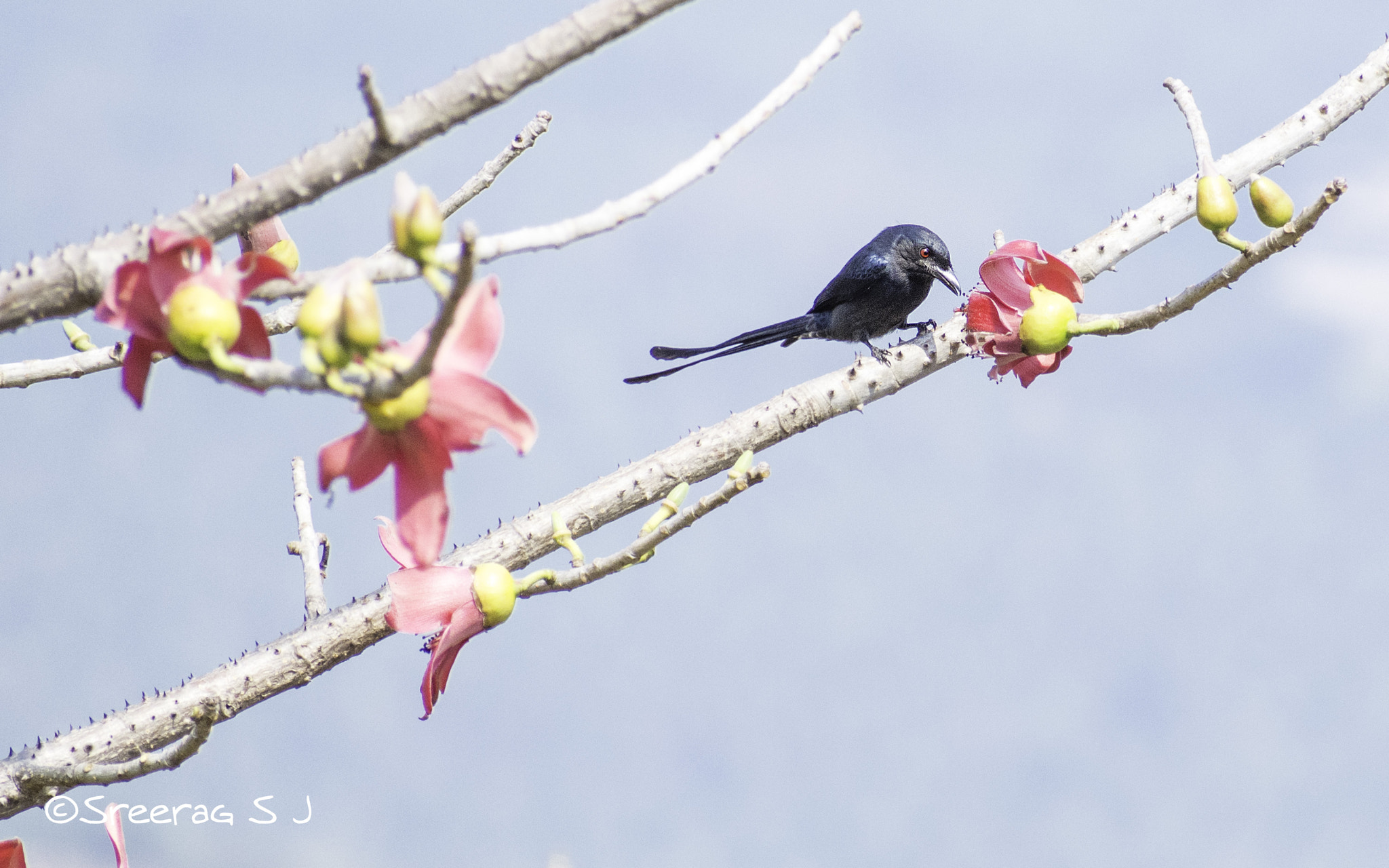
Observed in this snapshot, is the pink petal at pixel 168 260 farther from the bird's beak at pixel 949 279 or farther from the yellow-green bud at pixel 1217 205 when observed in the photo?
the bird's beak at pixel 949 279

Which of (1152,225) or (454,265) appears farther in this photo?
(1152,225)

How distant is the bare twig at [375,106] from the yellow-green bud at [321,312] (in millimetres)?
290

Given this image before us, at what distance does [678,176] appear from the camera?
1372mm

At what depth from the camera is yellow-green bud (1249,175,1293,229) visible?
1894 millimetres

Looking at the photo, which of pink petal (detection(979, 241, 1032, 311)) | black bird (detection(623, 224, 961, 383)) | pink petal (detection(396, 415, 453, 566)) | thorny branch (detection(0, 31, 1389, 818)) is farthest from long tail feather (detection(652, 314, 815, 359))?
pink petal (detection(396, 415, 453, 566))

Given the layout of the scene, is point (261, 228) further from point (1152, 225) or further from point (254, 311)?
point (1152, 225)

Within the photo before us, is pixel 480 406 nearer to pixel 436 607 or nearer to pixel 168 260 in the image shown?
pixel 168 260

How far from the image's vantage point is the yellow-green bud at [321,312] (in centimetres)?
104

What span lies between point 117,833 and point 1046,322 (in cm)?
172

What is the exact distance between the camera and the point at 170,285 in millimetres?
1132

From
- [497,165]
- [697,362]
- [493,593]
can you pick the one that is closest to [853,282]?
[697,362]

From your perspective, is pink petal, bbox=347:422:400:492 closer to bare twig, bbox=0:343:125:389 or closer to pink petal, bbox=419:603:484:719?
pink petal, bbox=419:603:484:719

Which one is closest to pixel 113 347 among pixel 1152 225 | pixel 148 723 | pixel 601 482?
pixel 148 723

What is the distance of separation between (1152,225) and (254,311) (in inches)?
96.7
